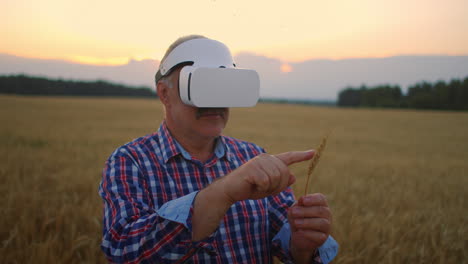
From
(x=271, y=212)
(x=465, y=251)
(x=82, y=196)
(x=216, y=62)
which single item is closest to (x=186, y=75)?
(x=216, y=62)

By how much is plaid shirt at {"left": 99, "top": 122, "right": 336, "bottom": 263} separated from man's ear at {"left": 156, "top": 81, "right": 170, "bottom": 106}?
15 centimetres

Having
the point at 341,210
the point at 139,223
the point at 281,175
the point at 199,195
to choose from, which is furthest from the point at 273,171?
the point at 341,210

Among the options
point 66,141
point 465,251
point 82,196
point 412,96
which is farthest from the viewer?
point 66,141

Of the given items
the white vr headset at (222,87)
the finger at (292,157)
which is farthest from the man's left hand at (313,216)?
the white vr headset at (222,87)

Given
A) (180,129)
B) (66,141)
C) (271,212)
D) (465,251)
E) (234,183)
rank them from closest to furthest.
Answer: (234,183) → (180,129) → (271,212) → (465,251) → (66,141)

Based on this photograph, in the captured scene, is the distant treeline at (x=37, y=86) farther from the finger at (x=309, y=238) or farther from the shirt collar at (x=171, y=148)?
the finger at (x=309, y=238)

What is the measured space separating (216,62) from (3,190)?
9.92 feet

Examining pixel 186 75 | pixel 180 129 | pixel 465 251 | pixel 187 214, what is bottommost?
pixel 465 251

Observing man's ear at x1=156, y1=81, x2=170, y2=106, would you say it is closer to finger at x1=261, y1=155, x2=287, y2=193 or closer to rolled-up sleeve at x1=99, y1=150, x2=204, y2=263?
rolled-up sleeve at x1=99, y1=150, x2=204, y2=263

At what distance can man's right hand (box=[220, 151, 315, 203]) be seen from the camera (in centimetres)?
76

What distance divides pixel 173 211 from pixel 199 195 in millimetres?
82

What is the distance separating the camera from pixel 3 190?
2.90 m

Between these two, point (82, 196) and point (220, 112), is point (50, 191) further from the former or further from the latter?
point (220, 112)

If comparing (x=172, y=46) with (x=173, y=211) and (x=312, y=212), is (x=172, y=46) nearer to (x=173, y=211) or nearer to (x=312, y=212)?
(x=173, y=211)
